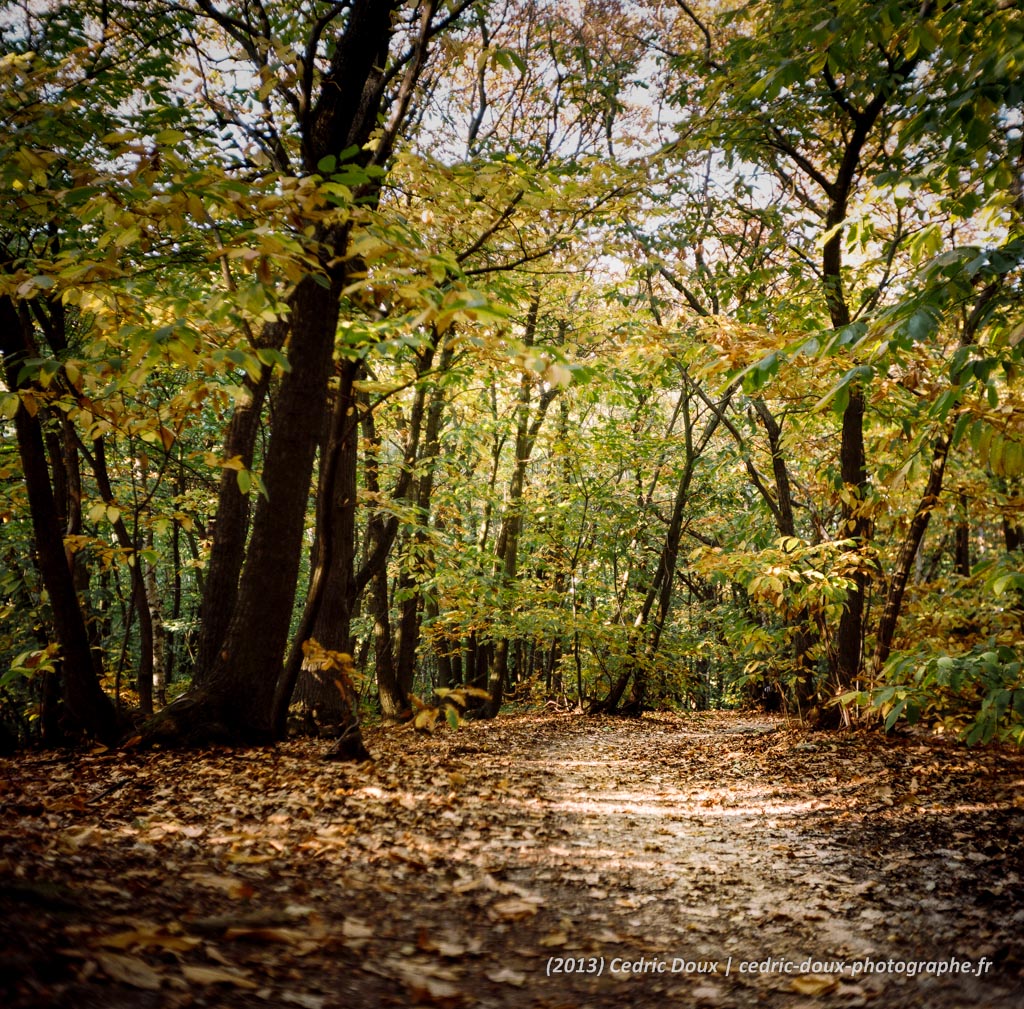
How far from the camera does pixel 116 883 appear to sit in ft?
8.12

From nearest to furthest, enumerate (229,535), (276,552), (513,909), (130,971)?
1. (130,971)
2. (513,909)
3. (276,552)
4. (229,535)

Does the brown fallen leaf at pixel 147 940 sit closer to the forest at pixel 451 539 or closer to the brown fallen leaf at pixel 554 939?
the forest at pixel 451 539

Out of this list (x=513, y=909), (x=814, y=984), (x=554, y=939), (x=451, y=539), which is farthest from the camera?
(x=451, y=539)

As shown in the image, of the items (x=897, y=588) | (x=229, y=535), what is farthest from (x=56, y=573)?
(x=897, y=588)

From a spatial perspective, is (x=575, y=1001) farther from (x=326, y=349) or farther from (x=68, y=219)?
(x=68, y=219)

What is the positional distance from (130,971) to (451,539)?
10.2m

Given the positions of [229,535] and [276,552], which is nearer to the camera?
[276,552]

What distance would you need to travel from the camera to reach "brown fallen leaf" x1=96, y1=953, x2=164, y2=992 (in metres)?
1.65

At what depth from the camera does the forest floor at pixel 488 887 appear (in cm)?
204

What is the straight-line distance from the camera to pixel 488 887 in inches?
125

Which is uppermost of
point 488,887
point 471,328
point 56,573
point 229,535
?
point 471,328

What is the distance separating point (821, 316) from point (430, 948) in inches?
298

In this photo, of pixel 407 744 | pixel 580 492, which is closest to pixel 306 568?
pixel 580 492

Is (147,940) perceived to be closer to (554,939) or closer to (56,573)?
(554,939)
